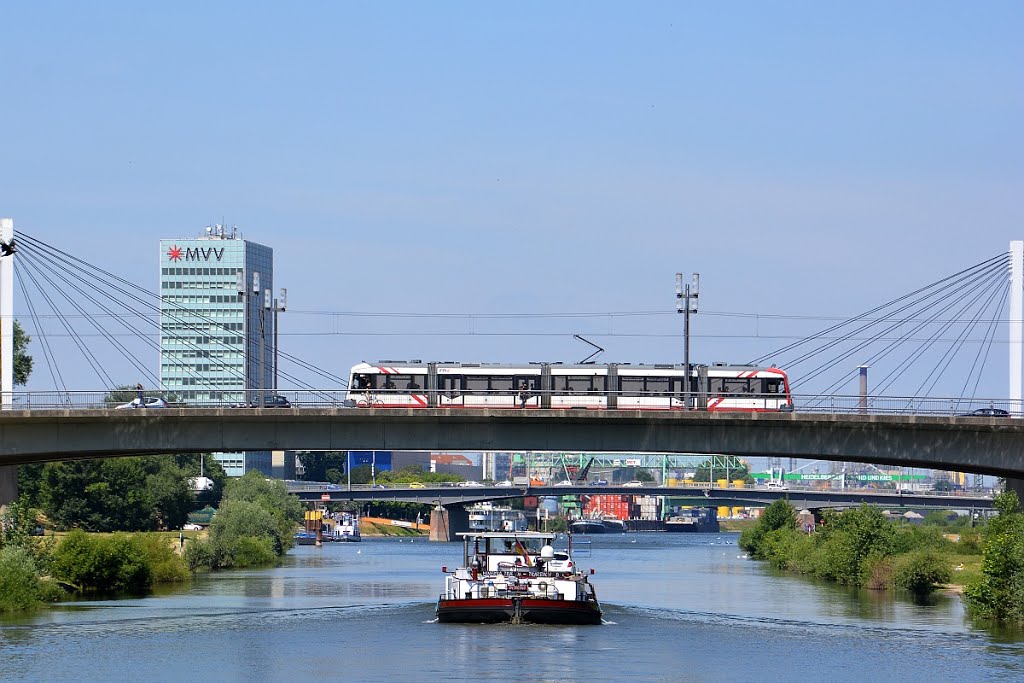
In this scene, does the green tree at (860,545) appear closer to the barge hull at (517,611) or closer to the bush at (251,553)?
the barge hull at (517,611)

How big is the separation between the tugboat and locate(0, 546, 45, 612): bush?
21.4 meters

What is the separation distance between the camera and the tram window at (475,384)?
100 meters

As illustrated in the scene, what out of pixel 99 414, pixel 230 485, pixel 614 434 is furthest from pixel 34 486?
pixel 614 434

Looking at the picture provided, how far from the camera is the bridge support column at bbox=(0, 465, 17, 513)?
85738 mm

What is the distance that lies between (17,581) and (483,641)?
27.1 meters

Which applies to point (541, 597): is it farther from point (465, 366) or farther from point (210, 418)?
point (465, 366)

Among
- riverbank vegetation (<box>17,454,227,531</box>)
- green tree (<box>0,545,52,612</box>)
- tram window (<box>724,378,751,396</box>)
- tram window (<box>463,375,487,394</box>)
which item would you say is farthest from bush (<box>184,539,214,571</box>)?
tram window (<box>724,378,751,396</box>)

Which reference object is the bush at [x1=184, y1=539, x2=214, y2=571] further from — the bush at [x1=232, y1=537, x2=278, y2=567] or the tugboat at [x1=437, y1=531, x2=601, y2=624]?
the tugboat at [x1=437, y1=531, x2=601, y2=624]

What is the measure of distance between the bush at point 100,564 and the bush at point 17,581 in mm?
11082

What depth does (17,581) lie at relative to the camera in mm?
79938

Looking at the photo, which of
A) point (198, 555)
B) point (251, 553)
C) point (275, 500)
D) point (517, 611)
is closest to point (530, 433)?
point (517, 611)

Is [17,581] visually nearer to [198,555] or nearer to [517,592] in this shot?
[517,592]

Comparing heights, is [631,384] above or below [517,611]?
above

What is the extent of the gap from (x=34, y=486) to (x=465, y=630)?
228 feet
